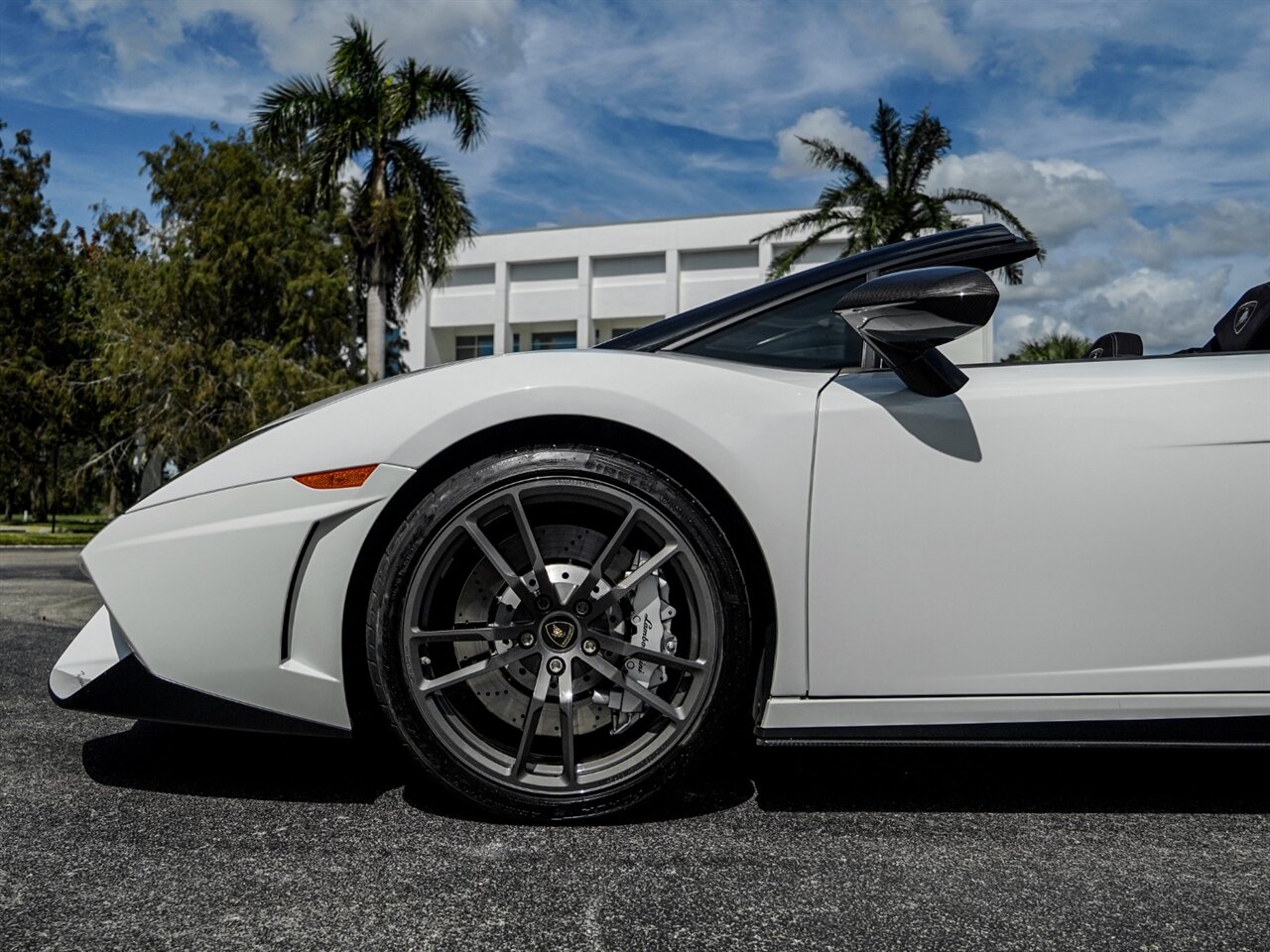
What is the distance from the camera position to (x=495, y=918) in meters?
1.59

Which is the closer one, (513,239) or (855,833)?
(855,833)

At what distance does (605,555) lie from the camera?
2.03m

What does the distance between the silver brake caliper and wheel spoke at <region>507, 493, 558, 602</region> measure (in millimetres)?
148

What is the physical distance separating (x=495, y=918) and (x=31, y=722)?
193 cm

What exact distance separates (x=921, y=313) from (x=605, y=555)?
78cm

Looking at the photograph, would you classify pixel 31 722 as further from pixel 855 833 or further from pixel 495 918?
pixel 855 833

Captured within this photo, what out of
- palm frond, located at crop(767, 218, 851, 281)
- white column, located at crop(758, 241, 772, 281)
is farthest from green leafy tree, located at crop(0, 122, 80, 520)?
white column, located at crop(758, 241, 772, 281)

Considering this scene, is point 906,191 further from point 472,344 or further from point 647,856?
point 472,344

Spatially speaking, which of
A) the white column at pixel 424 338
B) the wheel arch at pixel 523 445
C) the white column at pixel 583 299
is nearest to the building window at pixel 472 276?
the white column at pixel 424 338

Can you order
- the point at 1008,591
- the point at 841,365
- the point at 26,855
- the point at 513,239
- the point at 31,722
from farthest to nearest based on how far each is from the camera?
the point at 513,239, the point at 31,722, the point at 841,365, the point at 1008,591, the point at 26,855

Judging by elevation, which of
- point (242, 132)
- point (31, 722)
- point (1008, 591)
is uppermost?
point (242, 132)

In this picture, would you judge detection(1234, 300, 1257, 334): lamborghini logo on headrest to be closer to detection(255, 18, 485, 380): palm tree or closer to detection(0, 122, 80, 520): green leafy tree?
detection(255, 18, 485, 380): palm tree

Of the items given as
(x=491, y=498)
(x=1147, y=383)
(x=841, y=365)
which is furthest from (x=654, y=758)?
(x=1147, y=383)

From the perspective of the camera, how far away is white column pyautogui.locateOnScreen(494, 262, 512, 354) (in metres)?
44.3
